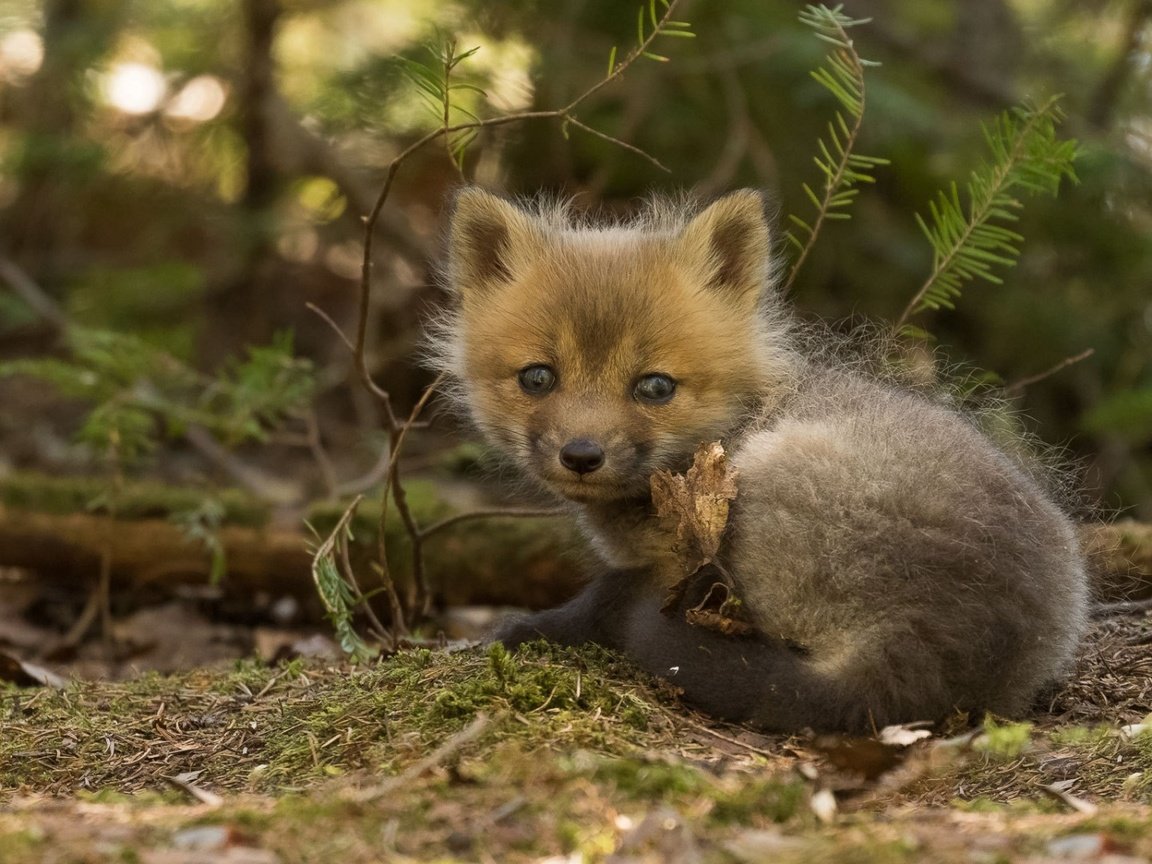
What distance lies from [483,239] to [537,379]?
0.80 metres

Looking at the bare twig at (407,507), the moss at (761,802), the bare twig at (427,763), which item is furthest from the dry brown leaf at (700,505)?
the bare twig at (407,507)

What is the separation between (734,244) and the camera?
4984 mm

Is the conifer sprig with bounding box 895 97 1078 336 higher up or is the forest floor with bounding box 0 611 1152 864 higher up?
the conifer sprig with bounding box 895 97 1078 336

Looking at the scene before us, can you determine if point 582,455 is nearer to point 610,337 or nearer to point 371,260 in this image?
point 610,337

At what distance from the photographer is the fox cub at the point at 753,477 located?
12.7 feet

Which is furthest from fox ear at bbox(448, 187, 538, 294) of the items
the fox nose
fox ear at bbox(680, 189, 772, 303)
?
the fox nose

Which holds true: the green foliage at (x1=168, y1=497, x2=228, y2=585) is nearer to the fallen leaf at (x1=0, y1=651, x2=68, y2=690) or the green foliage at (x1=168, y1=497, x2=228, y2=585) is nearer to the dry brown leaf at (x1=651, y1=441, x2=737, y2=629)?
→ the fallen leaf at (x1=0, y1=651, x2=68, y2=690)

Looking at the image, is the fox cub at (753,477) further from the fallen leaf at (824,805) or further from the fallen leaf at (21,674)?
the fallen leaf at (21,674)

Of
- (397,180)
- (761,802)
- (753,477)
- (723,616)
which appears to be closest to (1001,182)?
(753,477)

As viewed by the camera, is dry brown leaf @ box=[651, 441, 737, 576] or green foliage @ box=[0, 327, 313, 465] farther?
green foliage @ box=[0, 327, 313, 465]

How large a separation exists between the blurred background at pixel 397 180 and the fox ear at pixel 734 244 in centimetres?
268

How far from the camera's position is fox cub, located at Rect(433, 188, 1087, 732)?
12.7ft

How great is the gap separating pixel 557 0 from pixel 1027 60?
4849mm

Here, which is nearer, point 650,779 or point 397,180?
point 650,779
